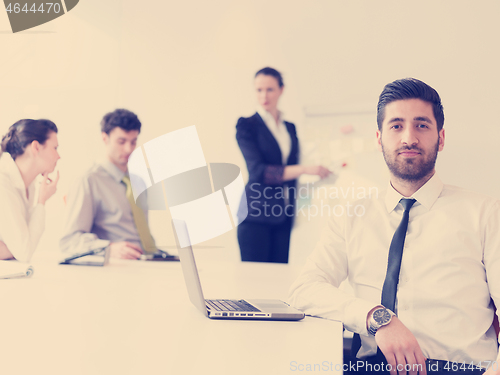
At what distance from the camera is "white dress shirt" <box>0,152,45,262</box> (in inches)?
66.6

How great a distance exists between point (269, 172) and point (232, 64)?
38.8 inches

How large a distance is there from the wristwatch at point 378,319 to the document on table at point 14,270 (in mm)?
1042

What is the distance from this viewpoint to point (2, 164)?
1.85m

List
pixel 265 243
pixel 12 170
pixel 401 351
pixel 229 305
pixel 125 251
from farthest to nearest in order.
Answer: pixel 265 243
pixel 125 251
pixel 12 170
pixel 229 305
pixel 401 351

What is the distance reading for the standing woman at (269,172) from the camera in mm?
2662

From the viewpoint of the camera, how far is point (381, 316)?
960mm

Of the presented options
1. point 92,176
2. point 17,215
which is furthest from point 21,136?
point 92,176

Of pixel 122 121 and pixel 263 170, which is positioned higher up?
pixel 122 121

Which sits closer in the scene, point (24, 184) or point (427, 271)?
point (427, 271)

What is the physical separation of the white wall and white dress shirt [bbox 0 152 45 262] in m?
1.60

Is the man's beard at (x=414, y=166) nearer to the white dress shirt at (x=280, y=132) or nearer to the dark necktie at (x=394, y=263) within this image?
the dark necktie at (x=394, y=263)

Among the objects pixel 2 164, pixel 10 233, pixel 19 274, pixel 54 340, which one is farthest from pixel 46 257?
pixel 54 340

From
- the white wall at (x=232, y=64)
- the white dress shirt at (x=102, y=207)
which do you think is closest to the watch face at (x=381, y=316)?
the white dress shirt at (x=102, y=207)

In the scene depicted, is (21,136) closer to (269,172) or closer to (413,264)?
(269,172)
